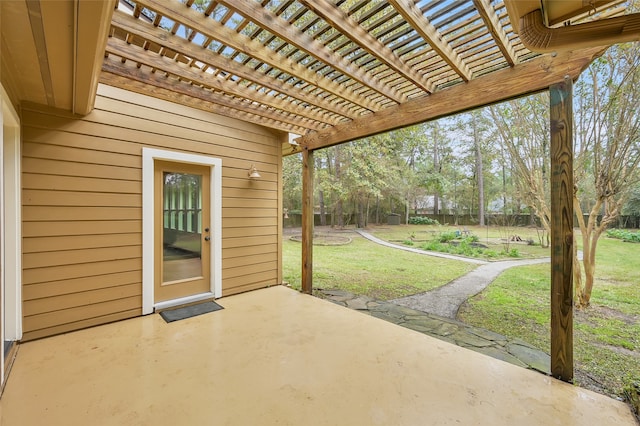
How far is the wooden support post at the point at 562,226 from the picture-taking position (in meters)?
1.98

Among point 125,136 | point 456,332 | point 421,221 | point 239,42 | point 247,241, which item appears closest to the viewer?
point 239,42

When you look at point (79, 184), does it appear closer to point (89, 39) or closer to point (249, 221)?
point (89, 39)

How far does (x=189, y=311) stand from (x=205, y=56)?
285 centimetres

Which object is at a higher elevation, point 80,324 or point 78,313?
point 78,313

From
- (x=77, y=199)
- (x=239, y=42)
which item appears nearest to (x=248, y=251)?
(x=77, y=199)

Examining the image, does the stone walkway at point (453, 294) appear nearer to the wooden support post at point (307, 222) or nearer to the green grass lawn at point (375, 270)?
the green grass lawn at point (375, 270)

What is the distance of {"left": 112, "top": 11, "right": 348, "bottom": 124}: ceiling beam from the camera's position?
5.95 ft

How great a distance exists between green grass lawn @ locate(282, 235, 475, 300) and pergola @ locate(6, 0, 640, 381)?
2.94 meters

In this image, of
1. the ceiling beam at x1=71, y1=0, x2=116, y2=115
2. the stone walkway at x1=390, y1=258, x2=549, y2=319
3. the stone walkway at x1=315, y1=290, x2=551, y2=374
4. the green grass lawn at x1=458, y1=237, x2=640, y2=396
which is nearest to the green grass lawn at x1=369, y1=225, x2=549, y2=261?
the stone walkway at x1=390, y1=258, x2=549, y2=319

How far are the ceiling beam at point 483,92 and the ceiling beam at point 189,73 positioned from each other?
0.95 meters

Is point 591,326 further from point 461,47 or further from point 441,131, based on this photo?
point 441,131

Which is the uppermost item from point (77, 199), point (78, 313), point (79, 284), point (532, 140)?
point (532, 140)

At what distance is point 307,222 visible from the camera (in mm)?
4316

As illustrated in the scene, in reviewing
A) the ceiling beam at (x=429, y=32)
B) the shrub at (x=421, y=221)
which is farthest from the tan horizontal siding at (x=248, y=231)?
the shrub at (x=421, y=221)
